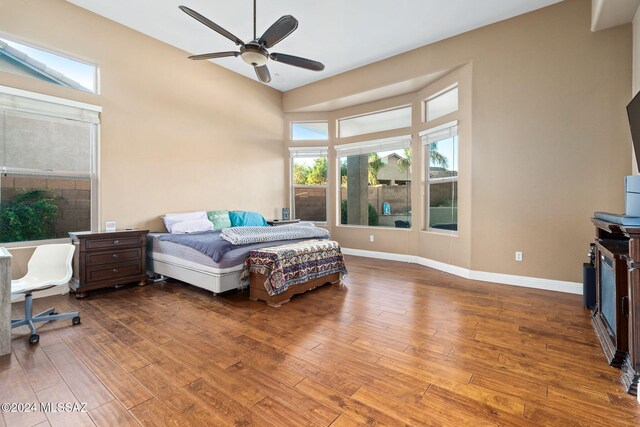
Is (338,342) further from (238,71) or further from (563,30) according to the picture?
(238,71)

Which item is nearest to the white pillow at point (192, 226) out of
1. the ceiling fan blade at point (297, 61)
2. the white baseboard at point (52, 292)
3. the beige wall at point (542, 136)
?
the white baseboard at point (52, 292)

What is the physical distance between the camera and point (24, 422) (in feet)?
4.95

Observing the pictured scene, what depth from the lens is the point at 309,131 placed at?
6.89 metres

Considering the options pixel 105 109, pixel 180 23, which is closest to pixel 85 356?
pixel 105 109

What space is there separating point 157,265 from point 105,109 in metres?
2.32

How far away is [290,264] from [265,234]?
2.35 ft

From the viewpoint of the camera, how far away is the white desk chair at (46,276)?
2525 millimetres

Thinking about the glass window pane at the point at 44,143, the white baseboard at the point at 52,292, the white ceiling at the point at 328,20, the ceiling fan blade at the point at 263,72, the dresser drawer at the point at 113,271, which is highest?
the white ceiling at the point at 328,20

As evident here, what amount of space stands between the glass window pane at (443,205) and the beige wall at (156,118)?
3.48m

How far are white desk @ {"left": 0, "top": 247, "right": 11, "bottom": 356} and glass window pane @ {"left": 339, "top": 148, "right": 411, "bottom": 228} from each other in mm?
5270

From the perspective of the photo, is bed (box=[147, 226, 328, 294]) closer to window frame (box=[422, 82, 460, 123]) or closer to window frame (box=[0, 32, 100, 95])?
window frame (box=[0, 32, 100, 95])

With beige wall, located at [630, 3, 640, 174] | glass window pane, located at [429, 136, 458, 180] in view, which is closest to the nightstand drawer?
glass window pane, located at [429, 136, 458, 180]

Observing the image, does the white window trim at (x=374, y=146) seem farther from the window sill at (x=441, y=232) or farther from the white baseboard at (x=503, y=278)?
the white baseboard at (x=503, y=278)

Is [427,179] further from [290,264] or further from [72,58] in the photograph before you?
[72,58]
